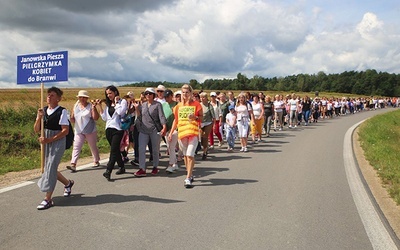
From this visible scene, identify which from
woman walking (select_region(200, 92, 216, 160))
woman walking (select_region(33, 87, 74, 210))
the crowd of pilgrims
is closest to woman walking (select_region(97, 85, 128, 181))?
the crowd of pilgrims

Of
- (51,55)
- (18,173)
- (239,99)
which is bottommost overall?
(18,173)

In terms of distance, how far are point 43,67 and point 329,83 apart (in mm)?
139637

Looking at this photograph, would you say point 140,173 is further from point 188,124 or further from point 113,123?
point 188,124

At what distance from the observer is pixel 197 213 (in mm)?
5508

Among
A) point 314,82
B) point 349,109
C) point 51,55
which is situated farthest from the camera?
point 314,82

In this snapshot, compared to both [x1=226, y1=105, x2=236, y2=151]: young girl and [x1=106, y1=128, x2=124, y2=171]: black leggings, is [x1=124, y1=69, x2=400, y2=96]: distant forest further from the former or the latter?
[x1=106, y1=128, x2=124, y2=171]: black leggings

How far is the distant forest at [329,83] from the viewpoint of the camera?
125 metres

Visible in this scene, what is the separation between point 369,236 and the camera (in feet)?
15.6

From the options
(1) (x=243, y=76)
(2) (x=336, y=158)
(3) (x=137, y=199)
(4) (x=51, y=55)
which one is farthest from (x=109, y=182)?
(1) (x=243, y=76)

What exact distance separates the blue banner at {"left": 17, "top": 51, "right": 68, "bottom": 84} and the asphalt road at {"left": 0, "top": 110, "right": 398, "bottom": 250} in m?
2.12

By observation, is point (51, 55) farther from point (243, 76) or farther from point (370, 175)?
point (243, 76)

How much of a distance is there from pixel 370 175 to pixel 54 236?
663 cm

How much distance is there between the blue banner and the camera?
8.09 metres

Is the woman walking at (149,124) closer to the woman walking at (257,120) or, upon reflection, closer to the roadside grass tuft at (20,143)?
the roadside grass tuft at (20,143)
